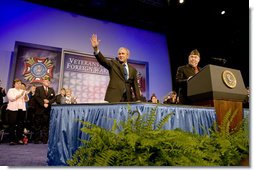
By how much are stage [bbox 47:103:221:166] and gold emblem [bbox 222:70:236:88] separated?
0.25 meters

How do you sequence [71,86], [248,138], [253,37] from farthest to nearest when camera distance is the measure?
[71,86], [253,37], [248,138]

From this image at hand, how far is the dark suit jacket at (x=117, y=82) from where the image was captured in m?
2.47

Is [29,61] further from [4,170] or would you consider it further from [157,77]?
[4,170]

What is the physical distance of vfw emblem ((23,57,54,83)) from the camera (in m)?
5.22

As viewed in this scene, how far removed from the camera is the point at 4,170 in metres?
1.06

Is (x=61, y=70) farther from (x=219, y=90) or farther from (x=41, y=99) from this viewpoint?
(x=219, y=90)

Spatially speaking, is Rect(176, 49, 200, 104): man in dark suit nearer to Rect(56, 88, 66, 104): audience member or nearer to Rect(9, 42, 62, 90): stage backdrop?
Rect(56, 88, 66, 104): audience member

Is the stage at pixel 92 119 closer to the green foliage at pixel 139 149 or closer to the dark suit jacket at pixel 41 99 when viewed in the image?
the green foliage at pixel 139 149

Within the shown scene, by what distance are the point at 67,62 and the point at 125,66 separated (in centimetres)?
335

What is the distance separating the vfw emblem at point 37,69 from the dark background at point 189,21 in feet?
4.54

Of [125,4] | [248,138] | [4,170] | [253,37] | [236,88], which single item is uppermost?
[125,4]

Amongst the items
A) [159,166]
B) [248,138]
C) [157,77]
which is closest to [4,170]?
[159,166]

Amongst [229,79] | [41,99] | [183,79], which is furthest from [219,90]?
[41,99]

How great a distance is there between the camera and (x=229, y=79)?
75.1 inches
